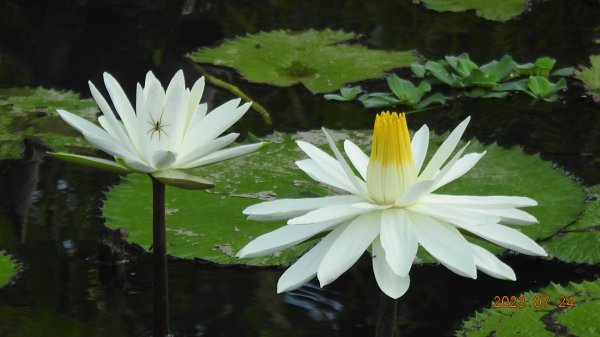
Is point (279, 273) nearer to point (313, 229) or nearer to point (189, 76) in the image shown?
point (313, 229)

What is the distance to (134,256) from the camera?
2096mm

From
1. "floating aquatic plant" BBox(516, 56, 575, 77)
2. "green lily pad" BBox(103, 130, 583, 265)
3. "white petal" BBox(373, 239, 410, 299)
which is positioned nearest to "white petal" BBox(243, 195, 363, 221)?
"white petal" BBox(373, 239, 410, 299)

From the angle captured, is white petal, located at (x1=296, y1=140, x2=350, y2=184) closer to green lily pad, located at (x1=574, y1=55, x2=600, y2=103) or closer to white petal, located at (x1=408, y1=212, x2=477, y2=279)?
white petal, located at (x1=408, y1=212, x2=477, y2=279)

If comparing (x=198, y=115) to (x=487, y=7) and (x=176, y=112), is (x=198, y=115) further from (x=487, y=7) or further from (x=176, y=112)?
(x=487, y=7)

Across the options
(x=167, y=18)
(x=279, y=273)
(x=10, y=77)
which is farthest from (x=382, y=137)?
(x=167, y=18)

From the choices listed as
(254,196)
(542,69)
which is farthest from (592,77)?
(254,196)

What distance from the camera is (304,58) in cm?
346

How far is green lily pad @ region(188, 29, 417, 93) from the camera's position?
3.30 m

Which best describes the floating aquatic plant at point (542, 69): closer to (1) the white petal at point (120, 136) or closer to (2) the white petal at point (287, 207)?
(1) the white petal at point (120, 136)

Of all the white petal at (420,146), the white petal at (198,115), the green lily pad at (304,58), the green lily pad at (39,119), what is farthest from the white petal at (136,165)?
the green lily pad at (304,58)

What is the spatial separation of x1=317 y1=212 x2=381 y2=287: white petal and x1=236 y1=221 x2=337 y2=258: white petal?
0.09 ft

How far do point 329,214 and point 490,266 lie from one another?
0.64ft

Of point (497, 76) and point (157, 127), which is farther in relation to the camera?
point (497, 76)

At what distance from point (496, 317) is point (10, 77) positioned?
2.27 m
